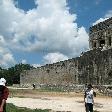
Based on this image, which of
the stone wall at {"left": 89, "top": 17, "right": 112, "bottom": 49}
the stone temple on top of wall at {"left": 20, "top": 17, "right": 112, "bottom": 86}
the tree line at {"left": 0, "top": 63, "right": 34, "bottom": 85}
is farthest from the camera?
the tree line at {"left": 0, "top": 63, "right": 34, "bottom": 85}

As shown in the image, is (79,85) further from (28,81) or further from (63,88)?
(28,81)

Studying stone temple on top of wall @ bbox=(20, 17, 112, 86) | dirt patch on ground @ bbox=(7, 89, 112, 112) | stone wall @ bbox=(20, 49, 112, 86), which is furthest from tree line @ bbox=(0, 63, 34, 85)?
dirt patch on ground @ bbox=(7, 89, 112, 112)

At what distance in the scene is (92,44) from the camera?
58.8m

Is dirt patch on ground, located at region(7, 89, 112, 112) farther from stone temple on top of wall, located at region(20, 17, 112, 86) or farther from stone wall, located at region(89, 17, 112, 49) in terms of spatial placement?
stone wall, located at region(89, 17, 112, 49)

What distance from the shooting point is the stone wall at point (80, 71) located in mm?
43062

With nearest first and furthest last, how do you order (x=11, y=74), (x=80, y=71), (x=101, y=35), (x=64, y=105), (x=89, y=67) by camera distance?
(x=64, y=105) < (x=89, y=67) < (x=80, y=71) < (x=101, y=35) < (x=11, y=74)

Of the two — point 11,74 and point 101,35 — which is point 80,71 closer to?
point 101,35

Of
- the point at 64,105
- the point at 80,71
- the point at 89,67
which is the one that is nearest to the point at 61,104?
the point at 64,105

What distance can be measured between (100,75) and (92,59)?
3.16 meters

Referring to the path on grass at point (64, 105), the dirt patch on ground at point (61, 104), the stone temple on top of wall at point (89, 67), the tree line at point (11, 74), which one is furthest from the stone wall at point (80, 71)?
the tree line at point (11, 74)

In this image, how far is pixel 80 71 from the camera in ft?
164

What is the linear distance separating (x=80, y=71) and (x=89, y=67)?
297cm

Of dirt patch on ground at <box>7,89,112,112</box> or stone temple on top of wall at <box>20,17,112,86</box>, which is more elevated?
stone temple on top of wall at <box>20,17,112,86</box>

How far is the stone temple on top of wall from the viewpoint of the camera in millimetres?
43353
